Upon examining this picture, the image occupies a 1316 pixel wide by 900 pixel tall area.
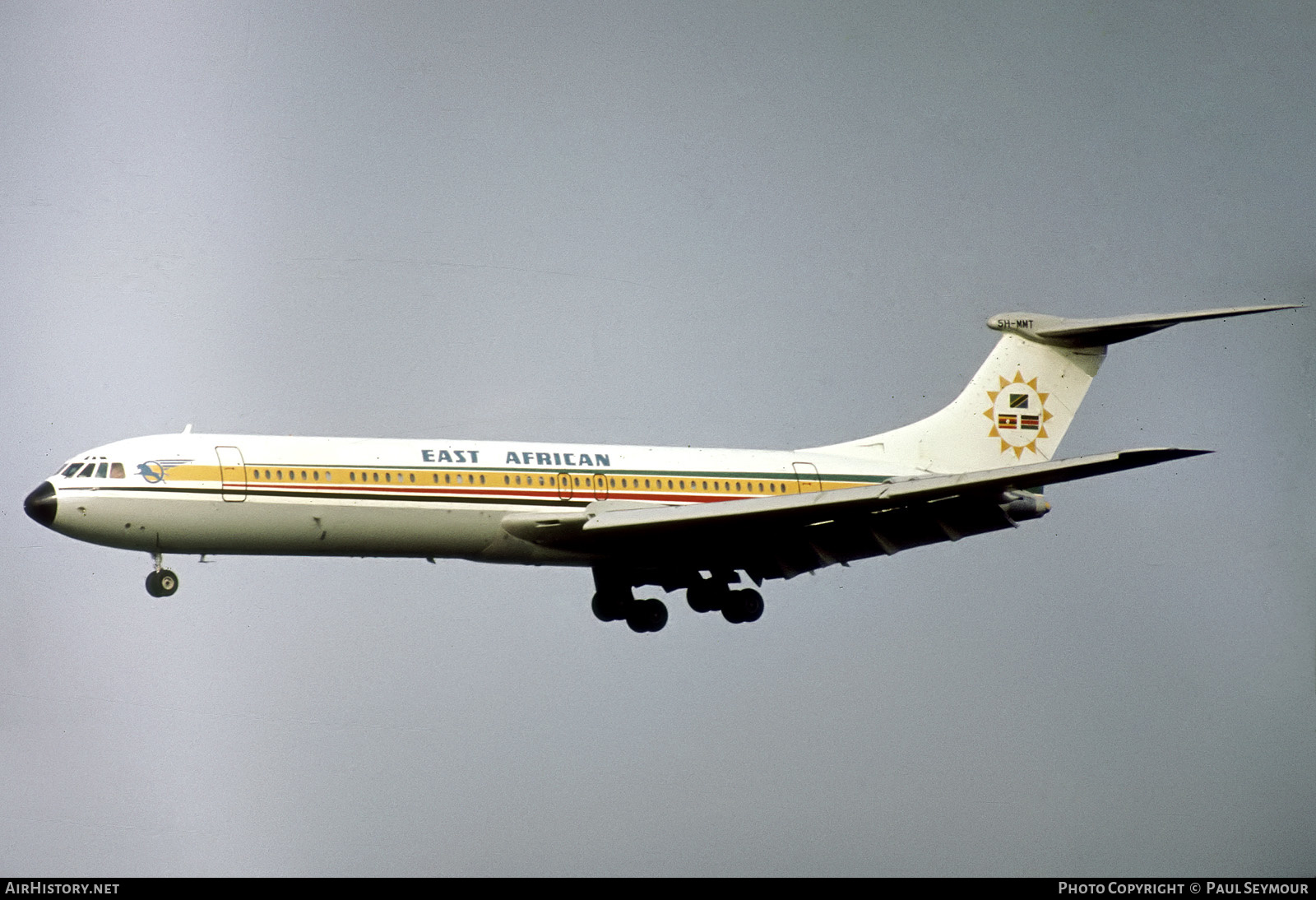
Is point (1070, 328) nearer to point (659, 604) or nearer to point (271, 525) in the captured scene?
point (659, 604)

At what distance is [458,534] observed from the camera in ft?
137

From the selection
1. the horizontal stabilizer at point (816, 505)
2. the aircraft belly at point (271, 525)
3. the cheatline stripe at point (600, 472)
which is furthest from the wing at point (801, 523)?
the aircraft belly at point (271, 525)

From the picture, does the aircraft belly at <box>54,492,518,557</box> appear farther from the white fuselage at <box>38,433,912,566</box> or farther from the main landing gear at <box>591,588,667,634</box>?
the main landing gear at <box>591,588,667,634</box>

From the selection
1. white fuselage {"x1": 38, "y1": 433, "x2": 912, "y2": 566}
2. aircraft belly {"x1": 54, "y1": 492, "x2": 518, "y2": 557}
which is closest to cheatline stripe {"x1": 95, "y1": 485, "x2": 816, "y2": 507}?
white fuselage {"x1": 38, "y1": 433, "x2": 912, "y2": 566}

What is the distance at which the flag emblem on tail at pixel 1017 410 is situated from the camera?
48.9 meters

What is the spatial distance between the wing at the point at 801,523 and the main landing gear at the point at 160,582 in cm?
A: 732

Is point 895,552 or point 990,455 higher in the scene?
point 990,455

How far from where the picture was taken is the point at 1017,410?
1928 inches

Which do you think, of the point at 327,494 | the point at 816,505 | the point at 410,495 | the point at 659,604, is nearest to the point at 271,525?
the point at 327,494

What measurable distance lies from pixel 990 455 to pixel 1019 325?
11.3 feet

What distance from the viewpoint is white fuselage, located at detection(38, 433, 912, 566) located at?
131ft
